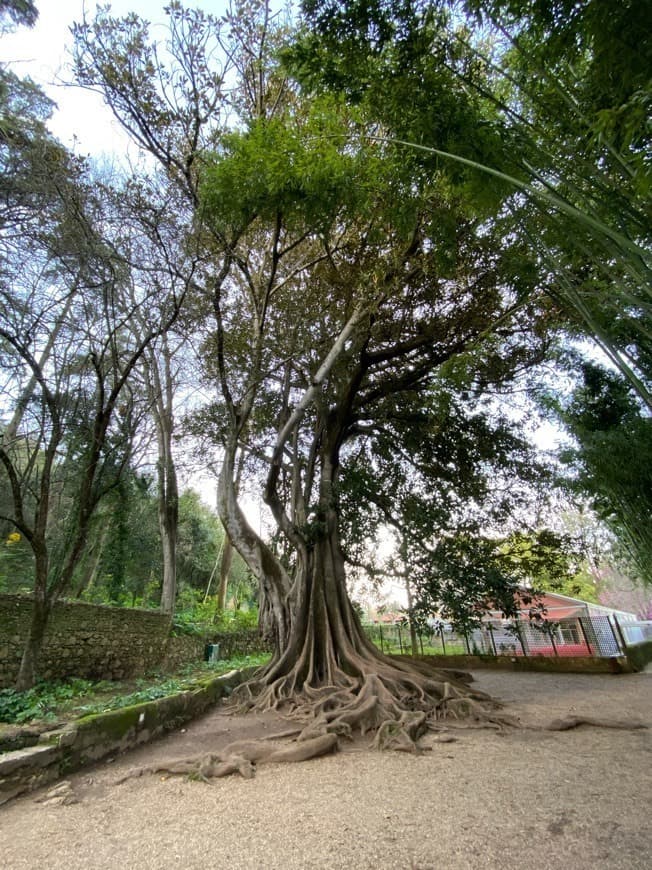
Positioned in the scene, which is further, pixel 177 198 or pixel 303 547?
pixel 303 547

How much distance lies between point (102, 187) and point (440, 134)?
4.57m

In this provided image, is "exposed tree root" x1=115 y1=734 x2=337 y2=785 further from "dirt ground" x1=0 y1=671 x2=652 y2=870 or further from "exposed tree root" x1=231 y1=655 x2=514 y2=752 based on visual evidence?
"exposed tree root" x1=231 y1=655 x2=514 y2=752

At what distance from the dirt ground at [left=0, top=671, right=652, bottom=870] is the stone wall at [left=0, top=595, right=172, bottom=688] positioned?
3.35 meters

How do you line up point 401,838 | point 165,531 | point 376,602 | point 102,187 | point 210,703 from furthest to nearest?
point 165,531
point 376,602
point 210,703
point 102,187
point 401,838

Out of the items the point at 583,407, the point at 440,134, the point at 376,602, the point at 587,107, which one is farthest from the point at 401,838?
the point at 376,602

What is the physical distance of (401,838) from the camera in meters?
2.07

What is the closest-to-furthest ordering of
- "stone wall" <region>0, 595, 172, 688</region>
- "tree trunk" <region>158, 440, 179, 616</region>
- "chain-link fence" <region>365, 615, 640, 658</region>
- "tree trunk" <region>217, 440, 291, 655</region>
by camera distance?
"stone wall" <region>0, 595, 172, 688</region>, "tree trunk" <region>217, 440, 291, 655</region>, "chain-link fence" <region>365, 615, 640, 658</region>, "tree trunk" <region>158, 440, 179, 616</region>

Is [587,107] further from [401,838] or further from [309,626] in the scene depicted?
[309,626]

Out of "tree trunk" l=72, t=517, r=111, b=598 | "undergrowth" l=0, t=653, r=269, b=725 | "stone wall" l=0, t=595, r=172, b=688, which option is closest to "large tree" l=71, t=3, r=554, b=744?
"undergrowth" l=0, t=653, r=269, b=725

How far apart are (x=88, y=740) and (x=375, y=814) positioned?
8.82 ft

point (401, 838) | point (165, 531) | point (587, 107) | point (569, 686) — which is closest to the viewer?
point (401, 838)

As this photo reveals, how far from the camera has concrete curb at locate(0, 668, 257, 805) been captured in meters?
2.87

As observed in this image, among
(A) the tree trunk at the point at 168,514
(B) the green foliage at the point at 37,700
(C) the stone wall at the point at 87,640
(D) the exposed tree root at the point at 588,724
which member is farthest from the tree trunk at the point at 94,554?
(D) the exposed tree root at the point at 588,724

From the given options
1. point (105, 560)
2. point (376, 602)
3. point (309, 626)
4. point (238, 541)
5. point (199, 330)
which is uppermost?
point (199, 330)
